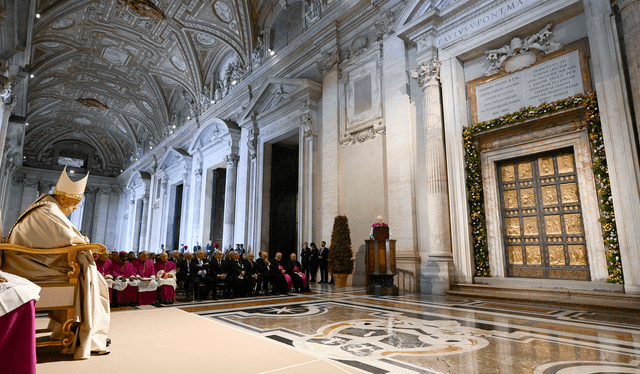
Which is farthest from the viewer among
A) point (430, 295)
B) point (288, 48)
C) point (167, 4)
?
point (167, 4)

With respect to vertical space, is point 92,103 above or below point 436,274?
above

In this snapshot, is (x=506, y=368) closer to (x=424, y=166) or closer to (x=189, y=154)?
(x=424, y=166)

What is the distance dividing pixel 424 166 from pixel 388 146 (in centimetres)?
107

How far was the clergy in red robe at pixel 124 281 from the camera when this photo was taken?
5.69 m

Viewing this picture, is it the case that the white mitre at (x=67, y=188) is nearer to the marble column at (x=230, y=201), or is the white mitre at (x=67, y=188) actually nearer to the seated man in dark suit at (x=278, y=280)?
the seated man in dark suit at (x=278, y=280)

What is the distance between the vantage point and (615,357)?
2754mm

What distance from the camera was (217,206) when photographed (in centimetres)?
1678

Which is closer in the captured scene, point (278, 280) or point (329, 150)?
point (278, 280)

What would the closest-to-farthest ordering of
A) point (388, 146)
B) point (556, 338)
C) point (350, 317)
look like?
point (556, 338) → point (350, 317) → point (388, 146)

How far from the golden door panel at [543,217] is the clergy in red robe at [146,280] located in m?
6.51

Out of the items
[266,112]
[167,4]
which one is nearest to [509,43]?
[266,112]

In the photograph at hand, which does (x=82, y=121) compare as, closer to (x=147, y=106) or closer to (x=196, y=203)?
(x=147, y=106)

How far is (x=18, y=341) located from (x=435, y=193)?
7.12 meters

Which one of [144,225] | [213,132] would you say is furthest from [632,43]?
[144,225]
